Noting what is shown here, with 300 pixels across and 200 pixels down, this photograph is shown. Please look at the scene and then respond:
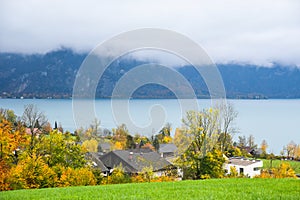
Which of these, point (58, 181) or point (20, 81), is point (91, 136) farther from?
point (20, 81)

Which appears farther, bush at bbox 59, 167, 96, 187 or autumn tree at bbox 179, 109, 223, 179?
bush at bbox 59, 167, 96, 187

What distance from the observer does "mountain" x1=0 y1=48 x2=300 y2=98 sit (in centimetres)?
2376

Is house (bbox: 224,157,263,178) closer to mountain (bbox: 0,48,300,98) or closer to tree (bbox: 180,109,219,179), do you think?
tree (bbox: 180,109,219,179)

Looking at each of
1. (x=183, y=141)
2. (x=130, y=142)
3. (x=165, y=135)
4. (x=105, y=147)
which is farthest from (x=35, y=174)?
(x=130, y=142)

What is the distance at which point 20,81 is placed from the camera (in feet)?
489

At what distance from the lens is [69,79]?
96.1m

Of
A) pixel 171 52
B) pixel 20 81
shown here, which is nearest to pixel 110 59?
pixel 171 52

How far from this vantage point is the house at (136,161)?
91.4 ft

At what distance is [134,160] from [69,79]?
65816 mm

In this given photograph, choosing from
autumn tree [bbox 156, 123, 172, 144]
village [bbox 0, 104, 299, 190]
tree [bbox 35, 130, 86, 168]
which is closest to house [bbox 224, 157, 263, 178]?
autumn tree [bbox 156, 123, 172, 144]

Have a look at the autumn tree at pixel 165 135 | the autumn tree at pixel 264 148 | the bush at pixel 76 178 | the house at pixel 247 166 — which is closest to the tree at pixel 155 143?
the autumn tree at pixel 165 135

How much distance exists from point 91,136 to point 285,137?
50.7m

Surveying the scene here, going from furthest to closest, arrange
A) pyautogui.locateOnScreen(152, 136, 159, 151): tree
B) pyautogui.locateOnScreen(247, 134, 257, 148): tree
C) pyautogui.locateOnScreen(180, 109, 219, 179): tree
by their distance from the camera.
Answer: pyautogui.locateOnScreen(247, 134, 257, 148): tree < pyautogui.locateOnScreen(152, 136, 159, 151): tree < pyautogui.locateOnScreen(180, 109, 219, 179): tree

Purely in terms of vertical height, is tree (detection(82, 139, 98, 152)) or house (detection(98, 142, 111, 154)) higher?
tree (detection(82, 139, 98, 152))
